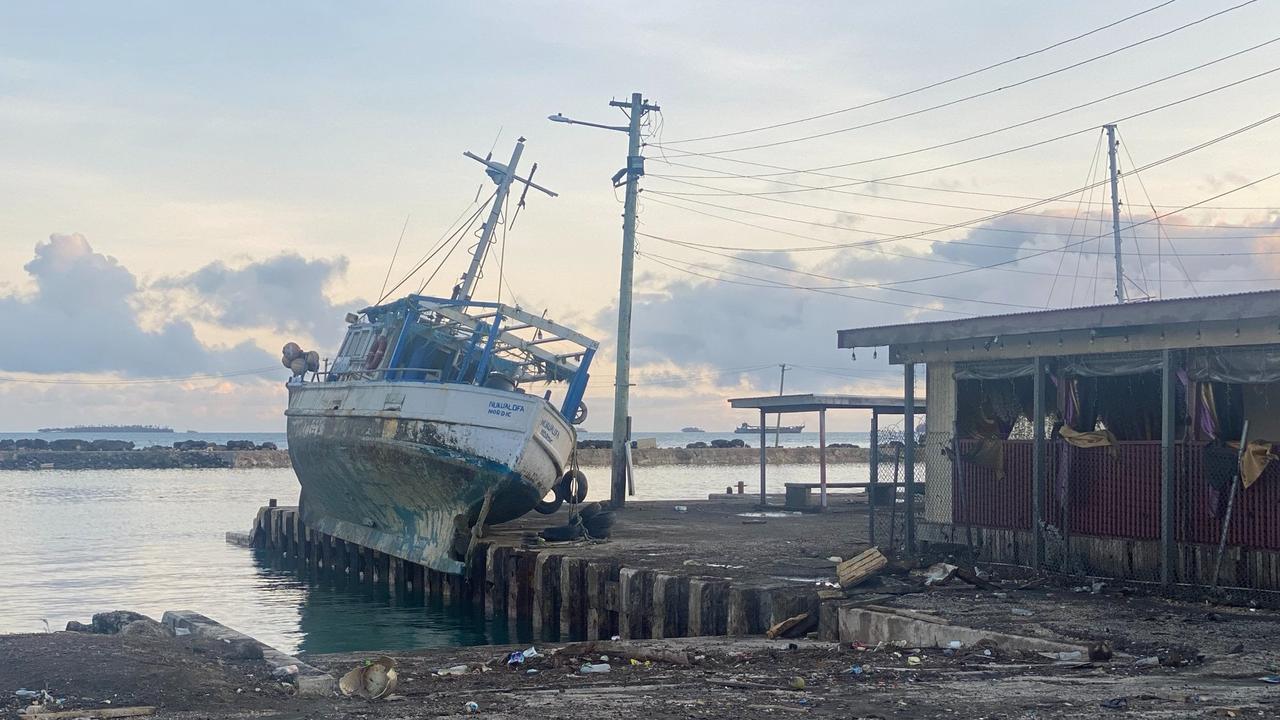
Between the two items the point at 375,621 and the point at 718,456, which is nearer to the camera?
the point at 375,621

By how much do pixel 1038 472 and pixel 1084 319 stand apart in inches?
81.9

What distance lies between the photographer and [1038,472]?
1600cm

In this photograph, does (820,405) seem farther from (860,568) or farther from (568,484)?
(860,568)

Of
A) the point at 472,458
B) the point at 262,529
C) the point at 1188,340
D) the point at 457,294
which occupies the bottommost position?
the point at 262,529

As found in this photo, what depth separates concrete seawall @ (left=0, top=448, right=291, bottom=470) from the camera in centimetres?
8975

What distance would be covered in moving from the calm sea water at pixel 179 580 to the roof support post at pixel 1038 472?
762cm

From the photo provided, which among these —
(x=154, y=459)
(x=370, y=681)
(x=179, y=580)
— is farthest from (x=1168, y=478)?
(x=154, y=459)

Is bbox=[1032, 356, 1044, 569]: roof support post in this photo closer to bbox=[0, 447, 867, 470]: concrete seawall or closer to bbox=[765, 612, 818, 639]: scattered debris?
bbox=[765, 612, 818, 639]: scattered debris

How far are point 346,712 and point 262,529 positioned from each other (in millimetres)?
27720

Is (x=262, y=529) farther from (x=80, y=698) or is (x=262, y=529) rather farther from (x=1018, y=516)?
(x=80, y=698)

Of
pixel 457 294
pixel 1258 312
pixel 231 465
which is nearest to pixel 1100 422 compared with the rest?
pixel 1258 312

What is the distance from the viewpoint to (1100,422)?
1595cm

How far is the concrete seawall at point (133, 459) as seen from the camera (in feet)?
294

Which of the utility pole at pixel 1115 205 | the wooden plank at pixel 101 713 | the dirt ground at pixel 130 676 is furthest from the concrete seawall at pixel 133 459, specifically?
the wooden plank at pixel 101 713
